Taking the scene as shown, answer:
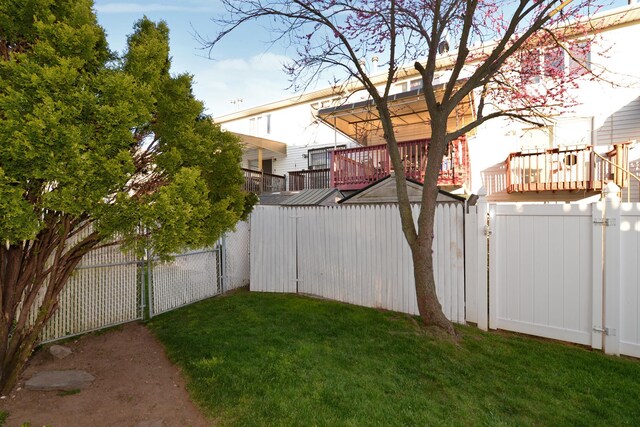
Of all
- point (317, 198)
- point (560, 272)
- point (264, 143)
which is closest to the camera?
point (560, 272)

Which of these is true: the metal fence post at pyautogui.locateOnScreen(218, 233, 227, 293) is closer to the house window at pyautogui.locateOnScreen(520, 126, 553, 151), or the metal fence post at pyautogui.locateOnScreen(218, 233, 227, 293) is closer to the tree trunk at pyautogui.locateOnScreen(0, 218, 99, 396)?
the tree trunk at pyautogui.locateOnScreen(0, 218, 99, 396)

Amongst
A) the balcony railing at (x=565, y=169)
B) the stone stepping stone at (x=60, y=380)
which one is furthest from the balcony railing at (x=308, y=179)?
the stone stepping stone at (x=60, y=380)

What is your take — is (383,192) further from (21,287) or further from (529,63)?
(21,287)

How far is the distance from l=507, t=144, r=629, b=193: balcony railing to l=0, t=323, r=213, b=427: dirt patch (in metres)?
9.96

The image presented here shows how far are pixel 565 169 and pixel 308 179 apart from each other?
9641mm

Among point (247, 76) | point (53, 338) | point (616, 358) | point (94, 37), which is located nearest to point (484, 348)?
point (616, 358)

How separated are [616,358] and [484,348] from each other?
150 cm

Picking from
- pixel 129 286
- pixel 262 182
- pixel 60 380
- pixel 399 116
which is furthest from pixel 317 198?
pixel 262 182

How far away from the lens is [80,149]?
287 centimetres

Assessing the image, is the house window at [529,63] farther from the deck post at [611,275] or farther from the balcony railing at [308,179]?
the balcony railing at [308,179]

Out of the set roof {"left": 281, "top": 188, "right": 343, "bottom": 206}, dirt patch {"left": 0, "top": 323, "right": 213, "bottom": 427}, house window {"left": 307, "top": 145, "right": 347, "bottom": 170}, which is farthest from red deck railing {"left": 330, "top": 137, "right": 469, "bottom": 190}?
dirt patch {"left": 0, "top": 323, "right": 213, "bottom": 427}

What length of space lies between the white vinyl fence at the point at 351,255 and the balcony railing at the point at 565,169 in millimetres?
5649

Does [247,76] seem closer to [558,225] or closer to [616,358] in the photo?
[558,225]

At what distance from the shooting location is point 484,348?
13.9 feet
